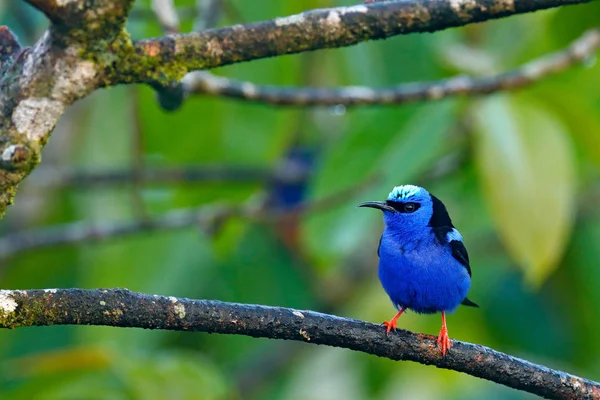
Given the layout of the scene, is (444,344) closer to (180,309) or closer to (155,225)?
(180,309)

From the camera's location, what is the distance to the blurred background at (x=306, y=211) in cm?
443

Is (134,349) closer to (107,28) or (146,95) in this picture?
(146,95)

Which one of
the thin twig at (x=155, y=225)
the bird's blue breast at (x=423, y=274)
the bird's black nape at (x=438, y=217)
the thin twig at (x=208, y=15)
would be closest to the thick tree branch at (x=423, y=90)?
the thin twig at (x=208, y=15)

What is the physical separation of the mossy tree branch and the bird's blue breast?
1013mm

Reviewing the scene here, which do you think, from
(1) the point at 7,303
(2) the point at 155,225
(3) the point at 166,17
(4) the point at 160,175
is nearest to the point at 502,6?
(1) the point at 7,303

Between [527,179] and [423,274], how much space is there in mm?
1279

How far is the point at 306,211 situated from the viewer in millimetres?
5309

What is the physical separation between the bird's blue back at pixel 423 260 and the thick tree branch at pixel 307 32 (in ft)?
3.23

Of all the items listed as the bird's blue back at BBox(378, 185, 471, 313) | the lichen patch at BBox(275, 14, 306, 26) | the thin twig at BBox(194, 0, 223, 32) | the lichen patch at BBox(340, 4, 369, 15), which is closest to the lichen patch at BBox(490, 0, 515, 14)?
the lichen patch at BBox(340, 4, 369, 15)

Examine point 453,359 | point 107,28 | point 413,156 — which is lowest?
point 453,359

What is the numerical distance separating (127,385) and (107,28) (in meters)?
2.62

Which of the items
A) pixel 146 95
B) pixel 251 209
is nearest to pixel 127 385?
pixel 251 209

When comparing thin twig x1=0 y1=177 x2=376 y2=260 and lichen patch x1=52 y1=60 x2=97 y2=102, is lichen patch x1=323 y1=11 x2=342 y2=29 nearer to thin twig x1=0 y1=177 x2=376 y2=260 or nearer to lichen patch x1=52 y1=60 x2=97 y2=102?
lichen patch x1=52 y1=60 x2=97 y2=102

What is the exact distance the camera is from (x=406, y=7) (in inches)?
95.3
